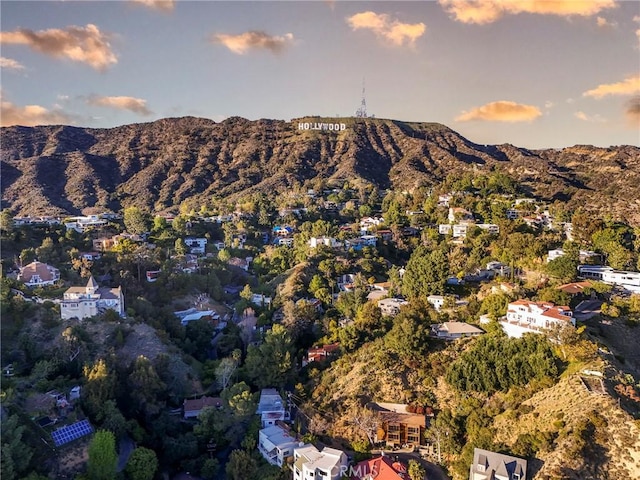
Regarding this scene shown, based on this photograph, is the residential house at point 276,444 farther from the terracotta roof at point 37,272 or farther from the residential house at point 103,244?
the residential house at point 103,244

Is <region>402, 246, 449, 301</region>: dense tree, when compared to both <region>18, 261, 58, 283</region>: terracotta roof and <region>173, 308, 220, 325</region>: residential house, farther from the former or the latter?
<region>18, 261, 58, 283</region>: terracotta roof

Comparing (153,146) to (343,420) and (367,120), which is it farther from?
(343,420)

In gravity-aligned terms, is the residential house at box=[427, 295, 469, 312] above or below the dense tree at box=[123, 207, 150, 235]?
below

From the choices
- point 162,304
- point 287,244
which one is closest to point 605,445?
point 162,304

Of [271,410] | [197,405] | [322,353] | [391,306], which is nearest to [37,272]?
[197,405]

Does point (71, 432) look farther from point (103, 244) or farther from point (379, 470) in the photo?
point (103, 244)

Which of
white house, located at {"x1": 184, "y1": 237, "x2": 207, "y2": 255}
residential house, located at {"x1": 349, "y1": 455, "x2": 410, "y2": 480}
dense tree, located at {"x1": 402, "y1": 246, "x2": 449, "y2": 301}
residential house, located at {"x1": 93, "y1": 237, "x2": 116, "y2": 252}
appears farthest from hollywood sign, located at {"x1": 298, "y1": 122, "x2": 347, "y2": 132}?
residential house, located at {"x1": 349, "y1": 455, "x2": 410, "y2": 480}
